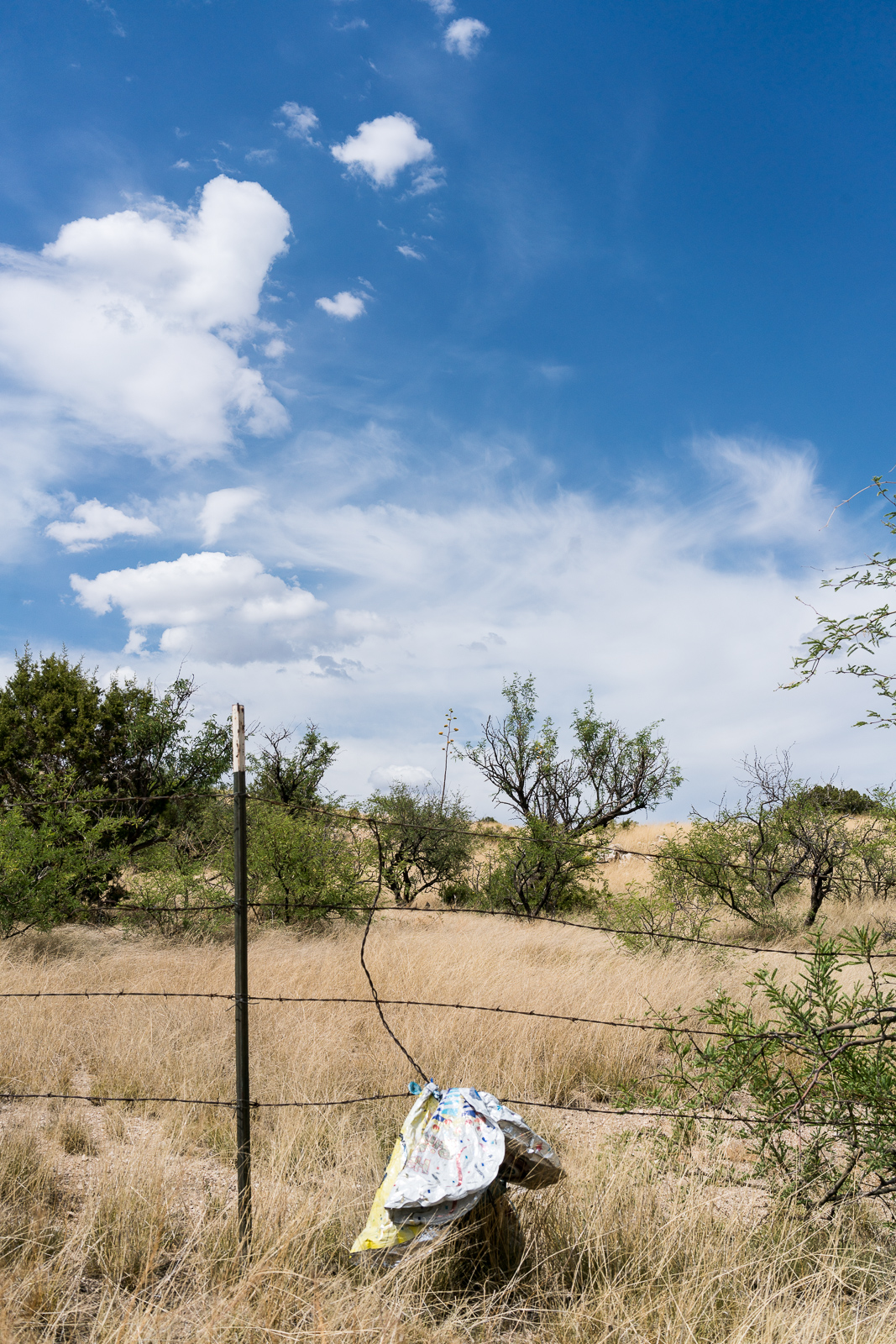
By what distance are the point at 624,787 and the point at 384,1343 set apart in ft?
54.7

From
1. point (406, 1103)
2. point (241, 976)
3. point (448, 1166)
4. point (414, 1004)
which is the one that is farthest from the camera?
point (414, 1004)

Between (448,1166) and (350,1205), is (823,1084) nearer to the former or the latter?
(448,1166)

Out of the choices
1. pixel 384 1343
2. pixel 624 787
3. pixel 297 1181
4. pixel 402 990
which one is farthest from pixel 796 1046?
pixel 624 787

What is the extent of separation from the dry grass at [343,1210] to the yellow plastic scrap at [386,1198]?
10cm

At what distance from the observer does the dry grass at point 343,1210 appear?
2.68 metres

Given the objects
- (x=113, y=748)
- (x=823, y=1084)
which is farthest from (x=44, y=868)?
(x=823, y=1084)

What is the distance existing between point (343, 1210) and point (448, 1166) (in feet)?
2.51

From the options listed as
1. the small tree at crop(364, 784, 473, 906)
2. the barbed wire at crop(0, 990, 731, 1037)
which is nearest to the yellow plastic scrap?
the barbed wire at crop(0, 990, 731, 1037)

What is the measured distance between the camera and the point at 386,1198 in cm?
276

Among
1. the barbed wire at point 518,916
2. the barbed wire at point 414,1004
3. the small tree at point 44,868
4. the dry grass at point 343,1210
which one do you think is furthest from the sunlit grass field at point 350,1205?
the small tree at point 44,868

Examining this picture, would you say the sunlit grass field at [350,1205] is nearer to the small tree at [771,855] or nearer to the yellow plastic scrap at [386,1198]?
the yellow plastic scrap at [386,1198]

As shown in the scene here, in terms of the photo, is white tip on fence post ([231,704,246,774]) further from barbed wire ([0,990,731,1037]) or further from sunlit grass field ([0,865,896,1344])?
sunlit grass field ([0,865,896,1344])

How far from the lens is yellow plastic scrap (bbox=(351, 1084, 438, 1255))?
274 cm

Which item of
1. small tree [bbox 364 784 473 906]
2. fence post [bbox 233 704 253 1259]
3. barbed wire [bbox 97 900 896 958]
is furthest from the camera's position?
small tree [bbox 364 784 473 906]
